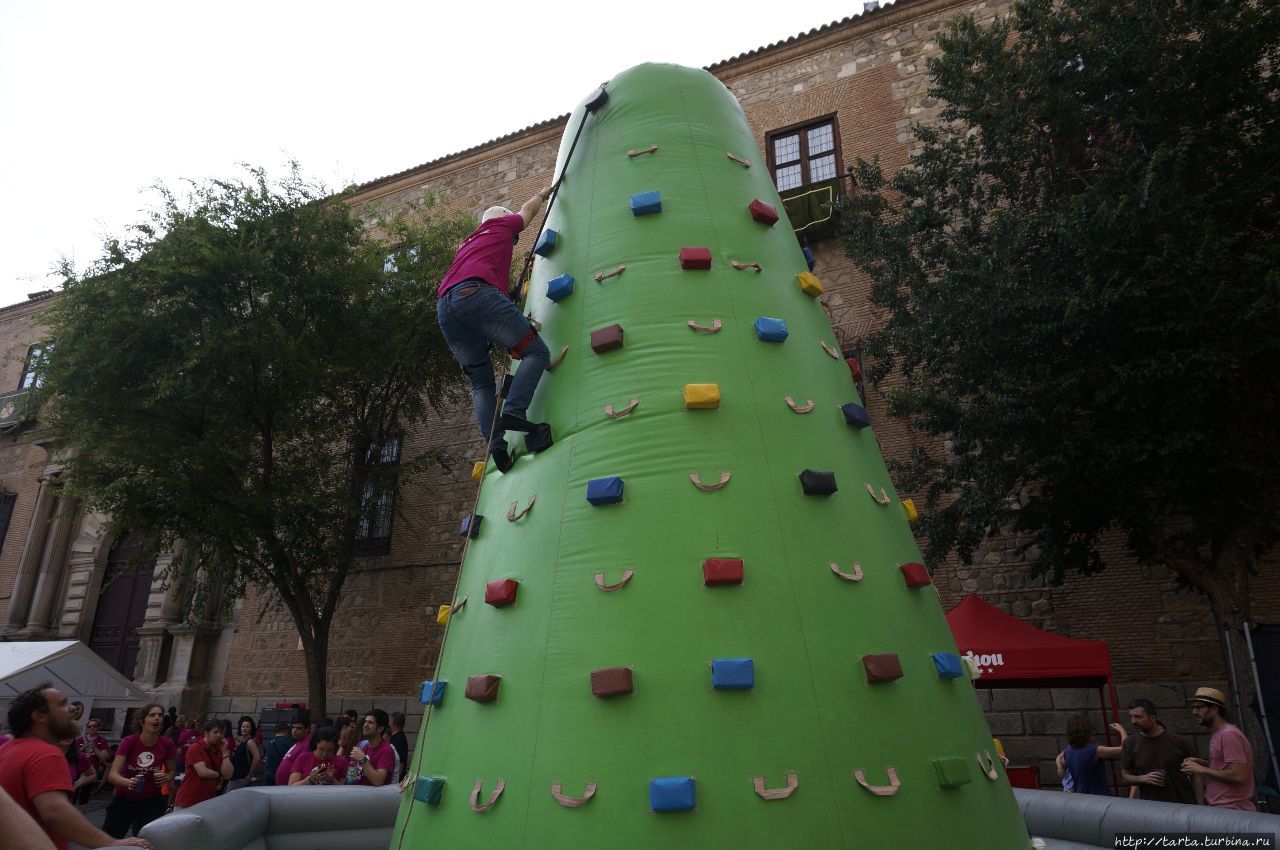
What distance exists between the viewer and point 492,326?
3979mm

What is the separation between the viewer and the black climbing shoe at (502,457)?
364 centimetres

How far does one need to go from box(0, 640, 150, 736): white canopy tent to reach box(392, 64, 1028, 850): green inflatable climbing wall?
12.5 m

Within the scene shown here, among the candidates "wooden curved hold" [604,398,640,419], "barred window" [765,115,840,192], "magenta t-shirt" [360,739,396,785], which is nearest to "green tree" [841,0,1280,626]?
"barred window" [765,115,840,192]

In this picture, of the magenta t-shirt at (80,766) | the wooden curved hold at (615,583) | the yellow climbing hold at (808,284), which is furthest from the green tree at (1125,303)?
the magenta t-shirt at (80,766)

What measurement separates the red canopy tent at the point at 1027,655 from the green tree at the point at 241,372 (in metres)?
9.58

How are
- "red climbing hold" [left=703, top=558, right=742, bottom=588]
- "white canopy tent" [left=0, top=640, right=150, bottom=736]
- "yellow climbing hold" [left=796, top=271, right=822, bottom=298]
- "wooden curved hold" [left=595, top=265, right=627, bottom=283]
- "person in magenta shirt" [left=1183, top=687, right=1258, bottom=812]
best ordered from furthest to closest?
"white canopy tent" [left=0, top=640, right=150, bottom=736] < "person in magenta shirt" [left=1183, top=687, right=1258, bottom=812] < "yellow climbing hold" [left=796, top=271, right=822, bottom=298] < "wooden curved hold" [left=595, top=265, right=627, bottom=283] < "red climbing hold" [left=703, top=558, right=742, bottom=588]

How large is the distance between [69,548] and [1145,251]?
25.2 meters

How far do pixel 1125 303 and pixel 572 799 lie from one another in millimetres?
7595

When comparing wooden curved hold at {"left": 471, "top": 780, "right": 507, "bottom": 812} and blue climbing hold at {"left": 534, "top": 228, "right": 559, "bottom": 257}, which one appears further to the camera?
blue climbing hold at {"left": 534, "top": 228, "right": 559, "bottom": 257}

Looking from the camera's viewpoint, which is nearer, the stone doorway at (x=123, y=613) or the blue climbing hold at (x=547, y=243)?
the blue climbing hold at (x=547, y=243)

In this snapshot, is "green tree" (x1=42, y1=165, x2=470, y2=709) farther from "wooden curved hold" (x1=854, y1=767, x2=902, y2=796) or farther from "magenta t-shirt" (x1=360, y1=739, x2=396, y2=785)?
"wooden curved hold" (x1=854, y1=767, x2=902, y2=796)

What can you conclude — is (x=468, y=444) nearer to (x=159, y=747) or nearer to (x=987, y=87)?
(x=159, y=747)

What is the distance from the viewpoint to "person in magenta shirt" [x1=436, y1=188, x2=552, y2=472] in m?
3.66

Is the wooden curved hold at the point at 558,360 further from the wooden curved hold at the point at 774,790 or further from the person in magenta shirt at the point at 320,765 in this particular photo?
the person in magenta shirt at the point at 320,765
